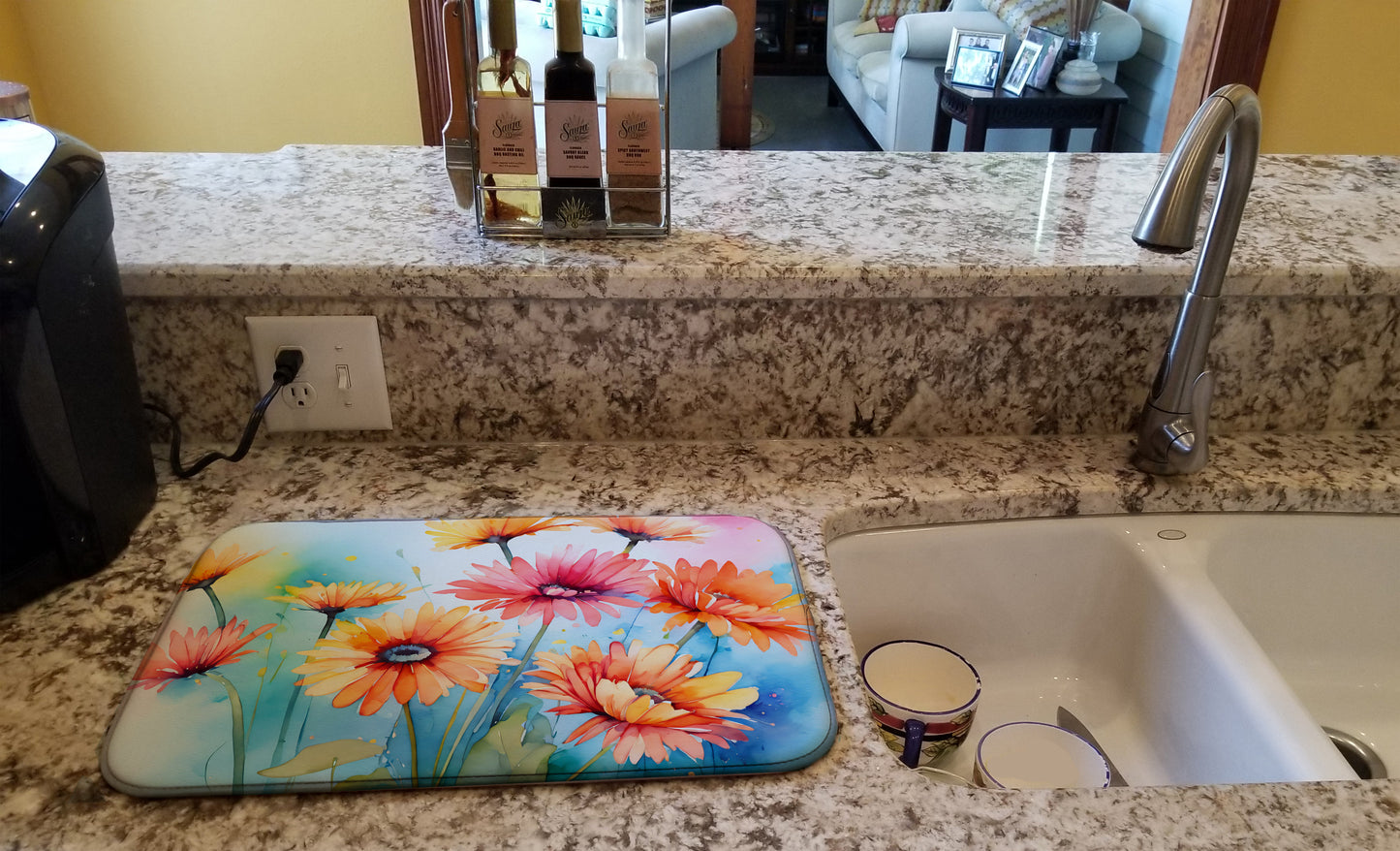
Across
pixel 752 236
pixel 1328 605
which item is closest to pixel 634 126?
pixel 752 236

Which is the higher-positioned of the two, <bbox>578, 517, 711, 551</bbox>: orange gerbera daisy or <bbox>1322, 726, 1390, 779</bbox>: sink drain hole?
<bbox>578, 517, 711, 551</bbox>: orange gerbera daisy

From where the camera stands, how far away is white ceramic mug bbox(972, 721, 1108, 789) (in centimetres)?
80

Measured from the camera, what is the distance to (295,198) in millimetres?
1005

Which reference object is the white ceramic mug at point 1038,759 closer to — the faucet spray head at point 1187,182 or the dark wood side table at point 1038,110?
the faucet spray head at point 1187,182

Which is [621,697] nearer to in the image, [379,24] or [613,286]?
[613,286]

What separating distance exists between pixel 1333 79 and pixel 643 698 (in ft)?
8.91

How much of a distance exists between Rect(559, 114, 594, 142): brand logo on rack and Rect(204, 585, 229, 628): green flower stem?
1.44 feet

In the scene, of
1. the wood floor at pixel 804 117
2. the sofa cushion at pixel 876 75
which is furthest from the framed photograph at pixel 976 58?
the wood floor at pixel 804 117

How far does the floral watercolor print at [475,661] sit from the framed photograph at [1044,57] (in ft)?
10.9

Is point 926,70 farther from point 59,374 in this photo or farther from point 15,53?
point 59,374

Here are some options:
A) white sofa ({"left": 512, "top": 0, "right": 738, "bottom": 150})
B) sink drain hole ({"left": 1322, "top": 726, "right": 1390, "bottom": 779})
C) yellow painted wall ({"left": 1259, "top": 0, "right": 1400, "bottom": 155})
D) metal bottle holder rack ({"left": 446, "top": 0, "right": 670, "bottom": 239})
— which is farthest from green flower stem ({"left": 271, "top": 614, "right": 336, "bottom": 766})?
yellow painted wall ({"left": 1259, "top": 0, "right": 1400, "bottom": 155})

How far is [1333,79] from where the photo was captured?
8.47ft

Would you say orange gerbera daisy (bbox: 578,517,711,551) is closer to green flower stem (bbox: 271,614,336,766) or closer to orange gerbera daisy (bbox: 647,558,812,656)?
orange gerbera daisy (bbox: 647,558,812,656)

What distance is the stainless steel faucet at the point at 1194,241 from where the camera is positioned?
750 millimetres
